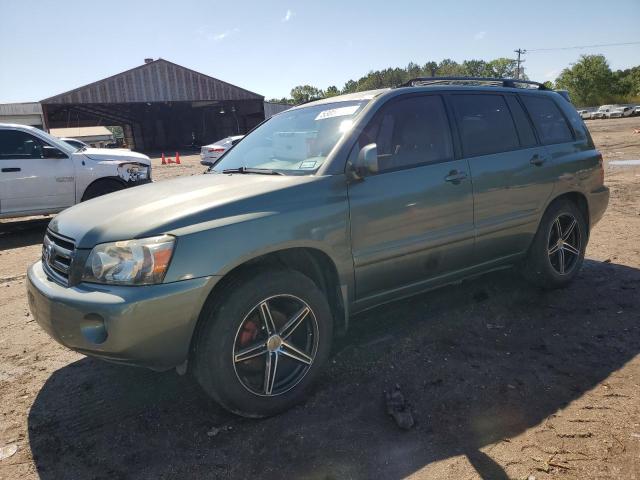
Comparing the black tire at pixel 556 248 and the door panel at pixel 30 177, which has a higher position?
the door panel at pixel 30 177

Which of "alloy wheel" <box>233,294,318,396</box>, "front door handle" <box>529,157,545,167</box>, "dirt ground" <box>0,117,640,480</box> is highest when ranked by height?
"front door handle" <box>529,157,545,167</box>

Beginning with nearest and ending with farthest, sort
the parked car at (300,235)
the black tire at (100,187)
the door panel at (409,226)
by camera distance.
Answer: the parked car at (300,235), the door panel at (409,226), the black tire at (100,187)

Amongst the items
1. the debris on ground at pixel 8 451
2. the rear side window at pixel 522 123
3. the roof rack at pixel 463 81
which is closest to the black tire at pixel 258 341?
the debris on ground at pixel 8 451

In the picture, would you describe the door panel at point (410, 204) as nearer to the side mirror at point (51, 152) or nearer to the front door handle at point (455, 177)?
the front door handle at point (455, 177)

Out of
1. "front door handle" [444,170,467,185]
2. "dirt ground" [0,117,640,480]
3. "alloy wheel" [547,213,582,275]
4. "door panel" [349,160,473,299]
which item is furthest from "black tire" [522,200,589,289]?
"front door handle" [444,170,467,185]

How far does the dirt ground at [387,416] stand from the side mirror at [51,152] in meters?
4.46

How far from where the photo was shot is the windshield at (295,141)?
10.3ft

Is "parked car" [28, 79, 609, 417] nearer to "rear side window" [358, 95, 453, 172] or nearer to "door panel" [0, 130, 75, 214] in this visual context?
"rear side window" [358, 95, 453, 172]

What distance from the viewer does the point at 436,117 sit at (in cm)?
357

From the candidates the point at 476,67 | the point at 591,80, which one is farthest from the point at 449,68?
the point at 591,80

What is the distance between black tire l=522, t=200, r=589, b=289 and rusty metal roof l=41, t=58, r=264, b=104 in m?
35.2

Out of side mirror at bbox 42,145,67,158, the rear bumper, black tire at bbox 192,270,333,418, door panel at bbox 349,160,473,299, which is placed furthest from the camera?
side mirror at bbox 42,145,67,158

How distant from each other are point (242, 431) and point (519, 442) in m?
1.49

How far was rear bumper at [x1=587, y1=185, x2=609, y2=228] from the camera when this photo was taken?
4.59 metres
